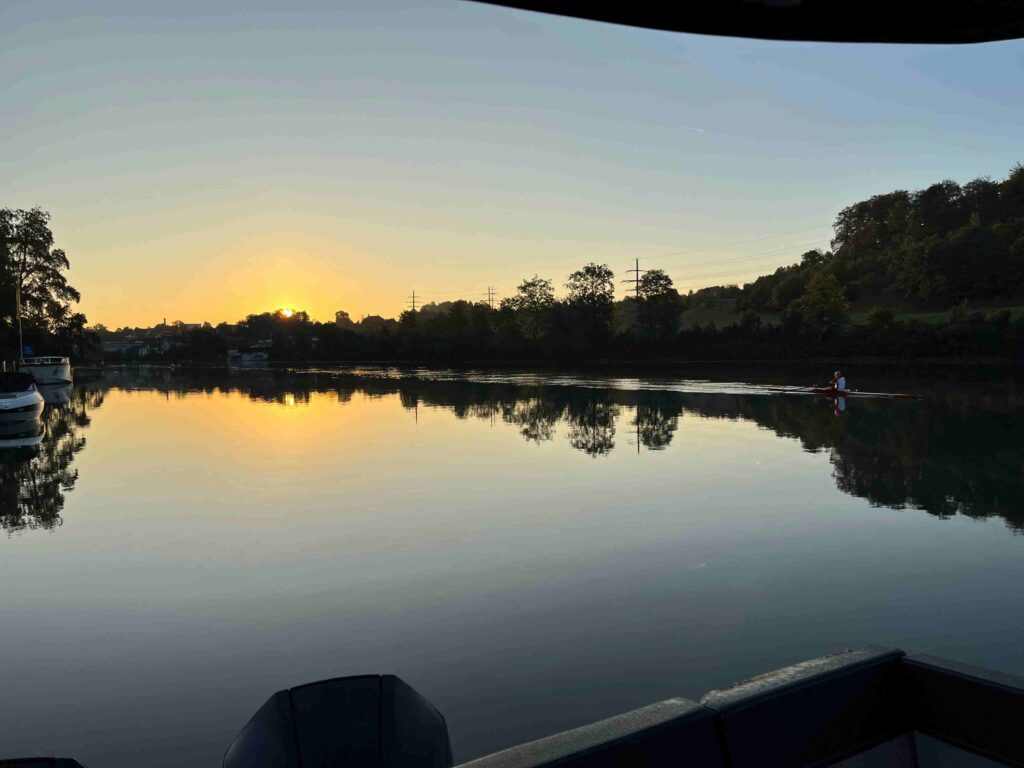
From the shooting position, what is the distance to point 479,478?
15.0 meters

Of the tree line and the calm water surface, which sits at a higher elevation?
the tree line

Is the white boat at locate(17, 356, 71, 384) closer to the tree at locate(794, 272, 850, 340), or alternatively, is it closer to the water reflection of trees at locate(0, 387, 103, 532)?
the water reflection of trees at locate(0, 387, 103, 532)

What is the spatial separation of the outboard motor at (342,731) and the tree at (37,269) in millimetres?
65887

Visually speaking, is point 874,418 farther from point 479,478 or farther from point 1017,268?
point 1017,268

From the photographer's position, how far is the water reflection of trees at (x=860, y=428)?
1307 cm

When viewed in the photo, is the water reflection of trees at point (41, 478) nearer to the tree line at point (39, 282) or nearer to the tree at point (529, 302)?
the tree line at point (39, 282)

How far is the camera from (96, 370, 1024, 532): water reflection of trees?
13070mm

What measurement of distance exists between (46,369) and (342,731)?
5331 centimetres

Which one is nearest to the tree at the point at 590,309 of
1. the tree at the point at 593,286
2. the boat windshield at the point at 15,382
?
the tree at the point at 593,286

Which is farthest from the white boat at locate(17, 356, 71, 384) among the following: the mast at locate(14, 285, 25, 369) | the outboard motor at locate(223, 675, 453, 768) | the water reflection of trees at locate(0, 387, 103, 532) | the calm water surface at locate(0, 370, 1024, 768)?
the outboard motor at locate(223, 675, 453, 768)

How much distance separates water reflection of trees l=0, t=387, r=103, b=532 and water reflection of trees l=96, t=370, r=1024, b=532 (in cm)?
1115

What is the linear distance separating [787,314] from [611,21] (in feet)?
262

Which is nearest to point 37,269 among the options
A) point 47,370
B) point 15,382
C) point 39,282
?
point 39,282

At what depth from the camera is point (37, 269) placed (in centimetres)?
6259
